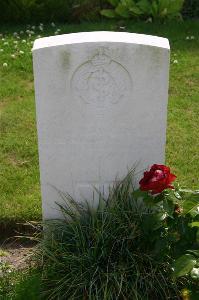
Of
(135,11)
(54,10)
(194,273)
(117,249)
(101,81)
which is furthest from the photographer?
(54,10)

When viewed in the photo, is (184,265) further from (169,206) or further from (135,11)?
(135,11)

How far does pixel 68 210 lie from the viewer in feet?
12.4

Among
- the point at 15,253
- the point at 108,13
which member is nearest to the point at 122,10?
the point at 108,13

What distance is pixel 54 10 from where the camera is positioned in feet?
29.2

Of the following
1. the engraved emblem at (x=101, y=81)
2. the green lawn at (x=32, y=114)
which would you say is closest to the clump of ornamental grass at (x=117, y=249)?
the engraved emblem at (x=101, y=81)

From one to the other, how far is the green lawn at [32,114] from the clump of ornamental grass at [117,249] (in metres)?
0.75

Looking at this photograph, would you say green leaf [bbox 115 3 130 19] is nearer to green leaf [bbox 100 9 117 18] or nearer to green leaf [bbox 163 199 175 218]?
green leaf [bbox 100 9 117 18]

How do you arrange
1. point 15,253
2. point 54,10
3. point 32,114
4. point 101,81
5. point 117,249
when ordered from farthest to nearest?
point 54,10, point 32,114, point 15,253, point 117,249, point 101,81

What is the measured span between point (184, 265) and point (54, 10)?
6.48m

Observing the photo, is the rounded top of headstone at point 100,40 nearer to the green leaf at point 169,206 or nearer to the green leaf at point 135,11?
the green leaf at point 169,206

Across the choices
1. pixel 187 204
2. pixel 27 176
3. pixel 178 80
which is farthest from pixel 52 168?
pixel 178 80

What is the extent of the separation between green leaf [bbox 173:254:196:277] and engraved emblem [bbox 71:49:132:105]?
1.01 metres

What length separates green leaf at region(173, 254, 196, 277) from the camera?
311cm

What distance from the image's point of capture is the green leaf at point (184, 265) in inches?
122
